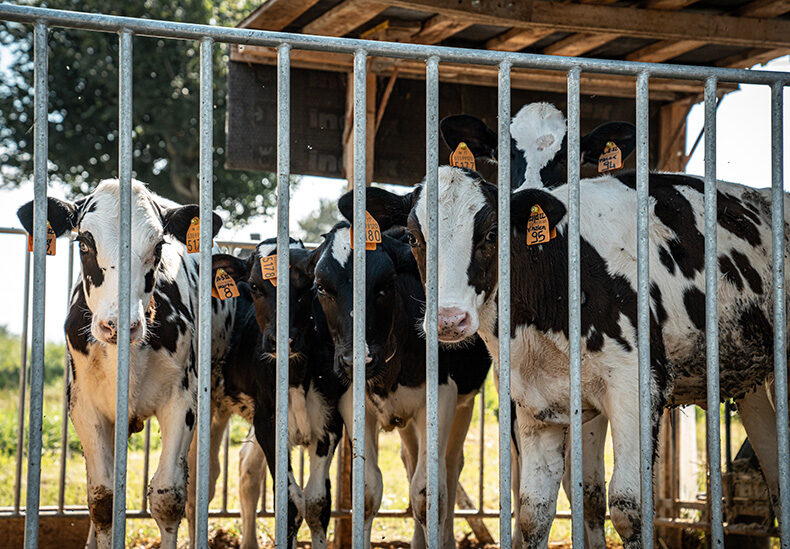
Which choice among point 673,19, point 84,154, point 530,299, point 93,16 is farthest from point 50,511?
point 84,154

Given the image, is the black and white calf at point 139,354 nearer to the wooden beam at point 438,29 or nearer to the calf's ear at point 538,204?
the calf's ear at point 538,204

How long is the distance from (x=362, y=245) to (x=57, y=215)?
2.50 meters

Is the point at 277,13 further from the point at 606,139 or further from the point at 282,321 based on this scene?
the point at 282,321

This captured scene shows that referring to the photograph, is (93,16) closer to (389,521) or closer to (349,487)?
(349,487)

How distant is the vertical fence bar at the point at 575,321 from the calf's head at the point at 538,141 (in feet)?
7.22

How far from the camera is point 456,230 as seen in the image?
462 centimetres

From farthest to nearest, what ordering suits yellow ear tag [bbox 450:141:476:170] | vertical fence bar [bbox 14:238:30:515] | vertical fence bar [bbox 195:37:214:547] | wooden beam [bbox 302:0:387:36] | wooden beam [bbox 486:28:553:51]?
wooden beam [bbox 486:28:553:51] → vertical fence bar [bbox 14:238:30:515] → wooden beam [bbox 302:0:387:36] → yellow ear tag [bbox 450:141:476:170] → vertical fence bar [bbox 195:37:214:547]

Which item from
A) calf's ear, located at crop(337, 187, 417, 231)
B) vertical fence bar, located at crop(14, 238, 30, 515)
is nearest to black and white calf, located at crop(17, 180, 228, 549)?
calf's ear, located at crop(337, 187, 417, 231)

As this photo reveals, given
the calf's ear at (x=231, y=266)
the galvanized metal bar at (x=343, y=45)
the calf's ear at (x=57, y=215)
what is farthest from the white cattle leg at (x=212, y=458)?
the galvanized metal bar at (x=343, y=45)

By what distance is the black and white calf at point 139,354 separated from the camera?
555 centimetres

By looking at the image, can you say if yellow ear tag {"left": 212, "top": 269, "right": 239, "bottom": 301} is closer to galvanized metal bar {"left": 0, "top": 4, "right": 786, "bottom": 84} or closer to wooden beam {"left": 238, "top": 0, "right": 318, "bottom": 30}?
wooden beam {"left": 238, "top": 0, "right": 318, "bottom": 30}

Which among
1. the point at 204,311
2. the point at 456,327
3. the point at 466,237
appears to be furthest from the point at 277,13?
the point at 204,311

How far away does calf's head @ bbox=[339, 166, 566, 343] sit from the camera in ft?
14.6

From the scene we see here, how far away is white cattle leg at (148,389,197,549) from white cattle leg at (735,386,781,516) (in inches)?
Result: 137
